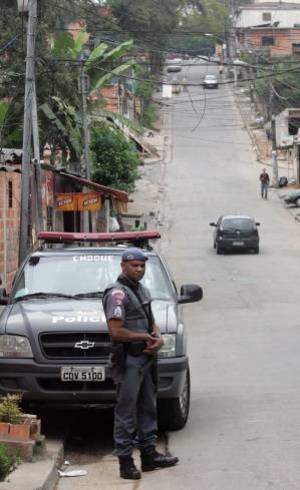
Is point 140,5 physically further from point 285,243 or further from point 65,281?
point 65,281

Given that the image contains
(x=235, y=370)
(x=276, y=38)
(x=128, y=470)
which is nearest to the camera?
(x=128, y=470)

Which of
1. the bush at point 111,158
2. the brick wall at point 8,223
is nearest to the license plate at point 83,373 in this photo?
the brick wall at point 8,223

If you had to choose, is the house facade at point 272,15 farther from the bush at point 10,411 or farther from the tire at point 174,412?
the bush at point 10,411

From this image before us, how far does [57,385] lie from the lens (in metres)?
9.16

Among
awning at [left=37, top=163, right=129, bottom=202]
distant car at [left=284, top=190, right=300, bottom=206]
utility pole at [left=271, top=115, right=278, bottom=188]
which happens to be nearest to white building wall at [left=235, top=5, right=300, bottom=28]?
utility pole at [left=271, top=115, right=278, bottom=188]

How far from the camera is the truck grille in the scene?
29.8ft

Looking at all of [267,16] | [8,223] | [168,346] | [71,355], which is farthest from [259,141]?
[71,355]

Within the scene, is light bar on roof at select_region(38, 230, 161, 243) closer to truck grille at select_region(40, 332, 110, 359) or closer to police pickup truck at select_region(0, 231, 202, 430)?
police pickup truck at select_region(0, 231, 202, 430)

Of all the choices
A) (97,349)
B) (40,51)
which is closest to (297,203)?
(40,51)

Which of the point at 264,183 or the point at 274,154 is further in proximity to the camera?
the point at 274,154

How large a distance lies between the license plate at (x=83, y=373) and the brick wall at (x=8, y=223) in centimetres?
1299

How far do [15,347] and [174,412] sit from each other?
1674 mm

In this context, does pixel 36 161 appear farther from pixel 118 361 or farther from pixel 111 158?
pixel 111 158

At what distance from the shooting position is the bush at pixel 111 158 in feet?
152
